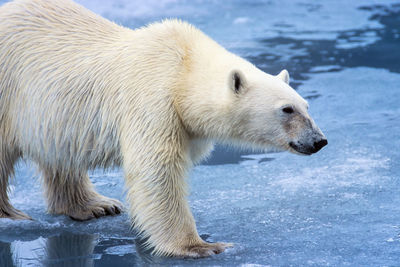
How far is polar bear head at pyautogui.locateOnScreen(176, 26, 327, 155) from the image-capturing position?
148 inches

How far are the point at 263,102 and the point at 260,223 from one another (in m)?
0.95

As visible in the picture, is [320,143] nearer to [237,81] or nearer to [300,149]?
[300,149]

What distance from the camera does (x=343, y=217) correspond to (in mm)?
4387

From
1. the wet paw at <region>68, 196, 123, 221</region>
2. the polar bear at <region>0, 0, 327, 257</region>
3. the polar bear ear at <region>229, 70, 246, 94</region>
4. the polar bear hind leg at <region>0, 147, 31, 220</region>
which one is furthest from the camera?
the wet paw at <region>68, 196, 123, 221</region>

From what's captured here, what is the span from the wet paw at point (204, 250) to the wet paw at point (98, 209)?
99 centimetres

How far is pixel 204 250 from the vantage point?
12.7 feet

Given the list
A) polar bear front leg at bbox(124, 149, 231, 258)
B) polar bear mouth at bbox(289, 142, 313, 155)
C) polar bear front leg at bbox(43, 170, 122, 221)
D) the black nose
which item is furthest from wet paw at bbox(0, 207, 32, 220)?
the black nose

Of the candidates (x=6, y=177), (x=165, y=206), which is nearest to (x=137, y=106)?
(x=165, y=206)

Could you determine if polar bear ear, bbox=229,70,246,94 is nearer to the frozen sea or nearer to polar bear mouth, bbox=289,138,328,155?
polar bear mouth, bbox=289,138,328,155

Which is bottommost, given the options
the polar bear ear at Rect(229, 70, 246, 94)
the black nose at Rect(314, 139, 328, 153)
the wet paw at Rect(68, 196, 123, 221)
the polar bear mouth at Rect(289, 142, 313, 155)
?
the wet paw at Rect(68, 196, 123, 221)

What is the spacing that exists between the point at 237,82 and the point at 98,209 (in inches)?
60.2

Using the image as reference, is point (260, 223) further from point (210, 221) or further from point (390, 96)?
point (390, 96)

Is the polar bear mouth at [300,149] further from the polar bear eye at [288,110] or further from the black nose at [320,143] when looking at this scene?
the polar bear eye at [288,110]

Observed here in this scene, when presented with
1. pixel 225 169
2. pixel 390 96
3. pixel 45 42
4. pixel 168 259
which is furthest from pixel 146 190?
pixel 390 96
